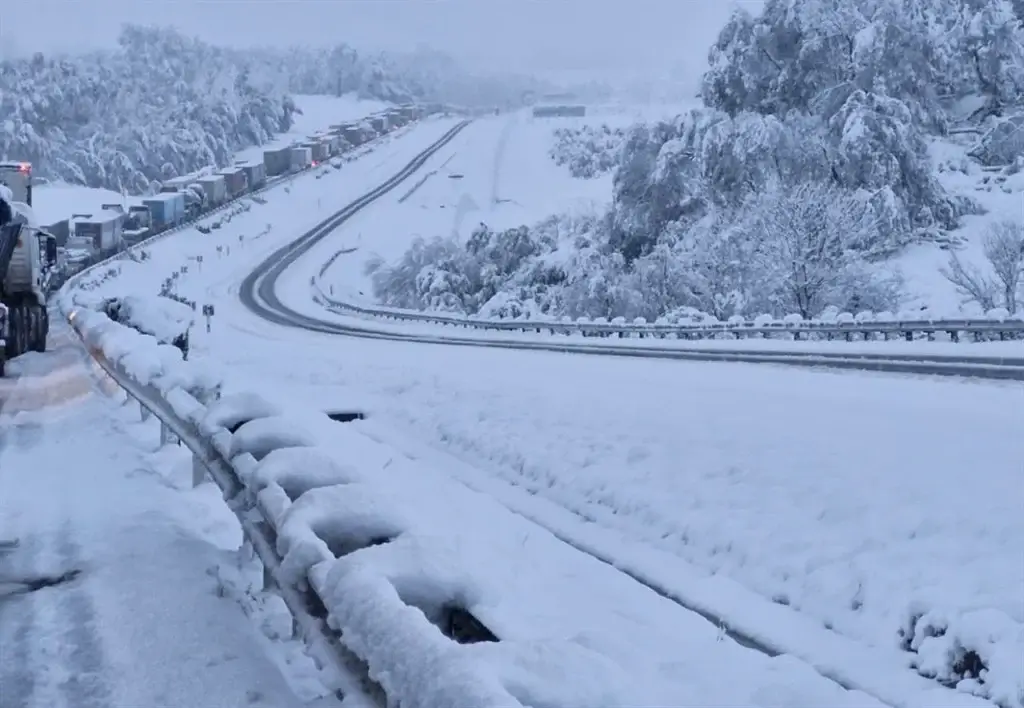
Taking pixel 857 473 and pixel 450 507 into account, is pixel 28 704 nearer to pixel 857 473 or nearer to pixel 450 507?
pixel 450 507

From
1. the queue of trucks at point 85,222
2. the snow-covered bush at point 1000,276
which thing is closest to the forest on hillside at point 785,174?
the snow-covered bush at point 1000,276

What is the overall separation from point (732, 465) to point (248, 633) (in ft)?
23.9

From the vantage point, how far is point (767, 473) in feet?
40.2

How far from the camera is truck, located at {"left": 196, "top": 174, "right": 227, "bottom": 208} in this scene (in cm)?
11012

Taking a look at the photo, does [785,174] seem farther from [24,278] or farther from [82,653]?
[82,653]

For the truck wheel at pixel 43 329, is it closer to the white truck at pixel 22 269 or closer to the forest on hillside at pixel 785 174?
the white truck at pixel 22 269

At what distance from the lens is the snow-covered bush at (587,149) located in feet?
466

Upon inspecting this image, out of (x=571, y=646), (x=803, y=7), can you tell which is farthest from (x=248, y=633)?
(x=803, y=7)

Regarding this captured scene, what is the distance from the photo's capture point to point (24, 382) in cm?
1964

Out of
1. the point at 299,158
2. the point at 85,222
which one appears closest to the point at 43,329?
the point at 85,222

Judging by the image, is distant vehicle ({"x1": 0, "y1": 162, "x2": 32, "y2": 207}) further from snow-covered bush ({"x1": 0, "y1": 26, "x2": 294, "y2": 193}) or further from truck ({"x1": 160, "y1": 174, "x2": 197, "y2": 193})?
snow-covered bush ({"x1": 0, "y1": 26, "x2": 294, "y2": 193})

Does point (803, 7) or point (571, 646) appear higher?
point (803, 7)

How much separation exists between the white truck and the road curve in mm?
13810

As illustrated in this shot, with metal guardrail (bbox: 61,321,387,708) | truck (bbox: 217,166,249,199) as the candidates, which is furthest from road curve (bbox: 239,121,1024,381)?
truck (bbox: 217,166,249,199)
